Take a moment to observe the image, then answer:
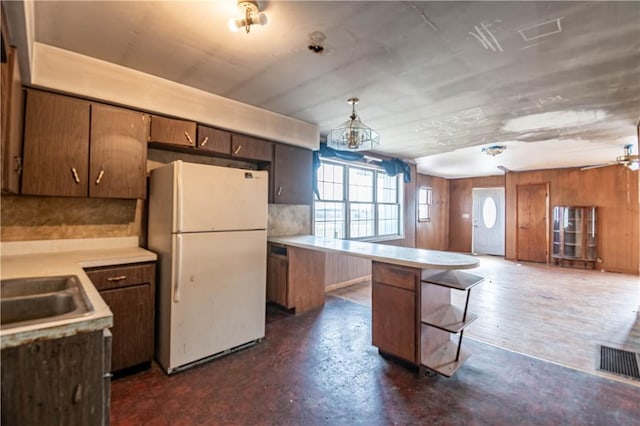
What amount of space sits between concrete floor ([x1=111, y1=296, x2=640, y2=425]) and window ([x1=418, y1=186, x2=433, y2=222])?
570 cm

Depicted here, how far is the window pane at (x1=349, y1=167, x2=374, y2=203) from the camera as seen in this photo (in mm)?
5262

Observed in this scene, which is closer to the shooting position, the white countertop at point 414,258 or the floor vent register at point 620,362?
the white countertop at point 414,258

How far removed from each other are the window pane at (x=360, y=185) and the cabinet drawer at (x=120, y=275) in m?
3.50

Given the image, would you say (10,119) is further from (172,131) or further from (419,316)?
(419,316)

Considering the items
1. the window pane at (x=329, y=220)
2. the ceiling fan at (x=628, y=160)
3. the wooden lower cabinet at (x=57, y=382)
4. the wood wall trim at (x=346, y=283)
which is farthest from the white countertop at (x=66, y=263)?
the ceiling fan at (x=628, y=160)

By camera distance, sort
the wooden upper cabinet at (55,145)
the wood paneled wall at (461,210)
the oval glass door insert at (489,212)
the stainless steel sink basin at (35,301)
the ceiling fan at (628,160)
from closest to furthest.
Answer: the stainless steel sink basin at (35,301)
the wooden upper cabinet at (55,145)
the ceiling fan at (628,160)
the oval glass door insert at (489,212)
the wood paneled wall at (461,210)

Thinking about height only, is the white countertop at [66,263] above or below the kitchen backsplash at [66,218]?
below

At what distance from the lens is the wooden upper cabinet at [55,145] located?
2078mm

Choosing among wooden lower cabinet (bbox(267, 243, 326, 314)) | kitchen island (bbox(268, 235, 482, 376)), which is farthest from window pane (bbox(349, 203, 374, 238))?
kitchen island (bbox(268, 235, 482, 376))

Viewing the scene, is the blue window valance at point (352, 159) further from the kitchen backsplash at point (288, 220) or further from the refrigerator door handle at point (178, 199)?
the refrigerator door handle at point (178, 199)

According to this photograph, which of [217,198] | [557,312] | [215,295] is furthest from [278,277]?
[557,312]

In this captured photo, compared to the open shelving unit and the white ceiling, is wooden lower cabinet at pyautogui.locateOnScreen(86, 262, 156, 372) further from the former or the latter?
the open shelving unit

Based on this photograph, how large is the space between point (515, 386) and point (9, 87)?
3671 mm

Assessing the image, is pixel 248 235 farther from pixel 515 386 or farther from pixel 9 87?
pixel 515 386
